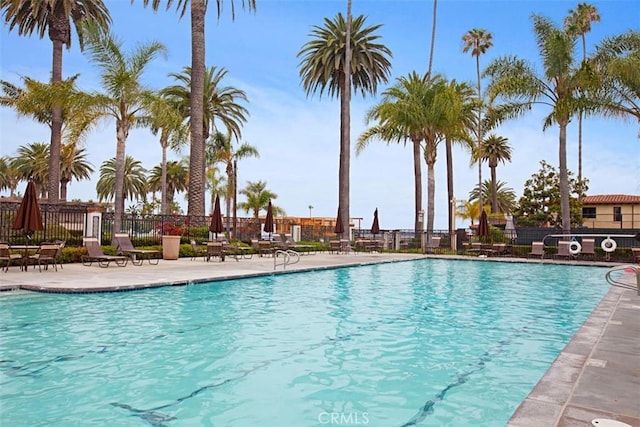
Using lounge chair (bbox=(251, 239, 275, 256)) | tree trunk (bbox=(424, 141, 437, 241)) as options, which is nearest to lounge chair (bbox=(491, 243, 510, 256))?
tree trunk (bbox=(424, 141, 437, 241))

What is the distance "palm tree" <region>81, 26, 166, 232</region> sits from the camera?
18234 millimetres

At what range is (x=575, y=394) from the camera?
3.78m

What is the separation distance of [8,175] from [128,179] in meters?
14.9

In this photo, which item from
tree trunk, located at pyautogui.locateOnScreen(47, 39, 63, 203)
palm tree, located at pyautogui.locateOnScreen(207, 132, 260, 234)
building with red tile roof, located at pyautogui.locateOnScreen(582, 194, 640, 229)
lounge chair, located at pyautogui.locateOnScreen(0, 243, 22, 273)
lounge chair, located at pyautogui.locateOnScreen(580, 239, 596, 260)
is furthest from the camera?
palm tree, located at pyautogui.locateOnScreen(207, 132, 260, 234)

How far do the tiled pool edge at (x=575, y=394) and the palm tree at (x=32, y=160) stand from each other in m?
56.4

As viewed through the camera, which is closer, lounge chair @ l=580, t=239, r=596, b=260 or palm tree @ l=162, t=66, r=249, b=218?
lounge chair @ l=580, t=239, r=596, b=260

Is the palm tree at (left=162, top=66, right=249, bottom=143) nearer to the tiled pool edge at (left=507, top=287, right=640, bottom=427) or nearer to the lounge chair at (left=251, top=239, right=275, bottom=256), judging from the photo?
the lounge chair at (left=251, top=239, right=275, bottom=256)

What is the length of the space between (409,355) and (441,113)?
2233cm

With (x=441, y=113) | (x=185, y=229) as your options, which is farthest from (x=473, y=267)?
(x=185, y=229)

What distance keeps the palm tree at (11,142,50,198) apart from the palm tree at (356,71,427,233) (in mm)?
A: 38625

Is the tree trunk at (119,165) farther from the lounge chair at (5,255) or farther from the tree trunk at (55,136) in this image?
the tree trunk at (55,136)

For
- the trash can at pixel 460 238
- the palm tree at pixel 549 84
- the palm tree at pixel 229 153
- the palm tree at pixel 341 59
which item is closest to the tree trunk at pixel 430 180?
the trash can at pixel 460 238

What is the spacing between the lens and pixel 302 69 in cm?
3500

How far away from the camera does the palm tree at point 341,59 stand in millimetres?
32812
